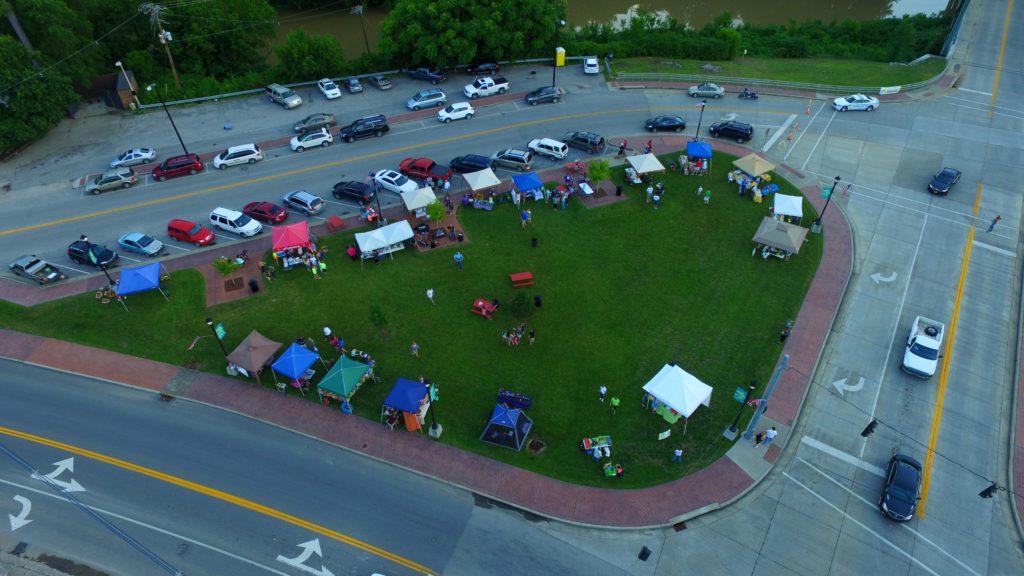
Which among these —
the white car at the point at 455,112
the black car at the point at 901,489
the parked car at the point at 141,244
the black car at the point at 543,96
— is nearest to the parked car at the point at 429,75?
the white car at the point at 455,112

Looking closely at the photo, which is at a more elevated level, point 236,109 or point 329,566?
point 236,109

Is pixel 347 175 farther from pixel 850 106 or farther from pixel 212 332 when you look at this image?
pixel 850 106

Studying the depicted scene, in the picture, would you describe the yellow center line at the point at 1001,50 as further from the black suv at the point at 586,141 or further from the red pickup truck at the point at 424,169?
the red pickup truck at the point at 424,169

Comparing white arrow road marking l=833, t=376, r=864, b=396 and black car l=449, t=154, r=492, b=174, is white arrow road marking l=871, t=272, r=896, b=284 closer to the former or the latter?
white arrow road marking l=833, t=376, r=864, b=396

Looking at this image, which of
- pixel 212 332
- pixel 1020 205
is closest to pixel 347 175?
Answer: pixel 212 332

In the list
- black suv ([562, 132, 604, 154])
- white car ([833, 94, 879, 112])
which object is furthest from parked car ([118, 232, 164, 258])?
white car ([833, 94, 879, 112])

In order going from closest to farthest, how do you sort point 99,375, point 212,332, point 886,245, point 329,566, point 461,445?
point 329,566, point 461,445, point 99,375, point 212,332, point 886,245

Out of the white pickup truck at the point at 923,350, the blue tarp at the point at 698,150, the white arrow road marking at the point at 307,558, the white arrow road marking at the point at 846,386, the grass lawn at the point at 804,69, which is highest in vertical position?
the grass lawn at the point at 804,69
